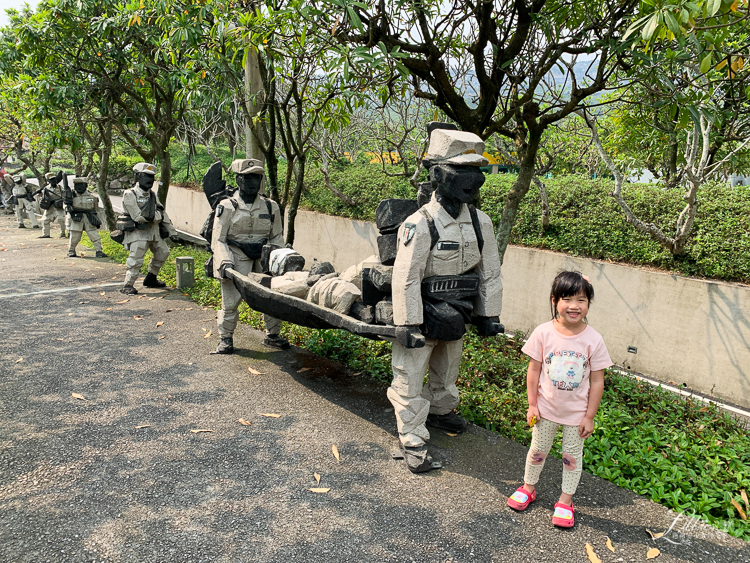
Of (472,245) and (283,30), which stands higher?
(283,30)

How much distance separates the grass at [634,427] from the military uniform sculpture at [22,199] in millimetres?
15041

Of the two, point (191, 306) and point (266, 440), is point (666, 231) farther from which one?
point (191, 306)

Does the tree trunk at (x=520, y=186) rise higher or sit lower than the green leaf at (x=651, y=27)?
lower

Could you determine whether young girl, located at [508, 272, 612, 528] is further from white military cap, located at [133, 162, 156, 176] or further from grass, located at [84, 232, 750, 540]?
white military cap, located at [133, 162, 156, 176]

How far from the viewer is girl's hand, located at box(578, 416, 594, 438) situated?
9.70 feet

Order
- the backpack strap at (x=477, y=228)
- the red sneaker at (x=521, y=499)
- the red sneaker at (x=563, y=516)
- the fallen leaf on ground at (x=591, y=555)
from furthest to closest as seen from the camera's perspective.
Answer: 1. the backpack strap at (x=477, y=228)
2. the red sneaker at (x=521, y=499)
3. the red sneaker at (x=563, y=516)
4. the fallen leaf on ground at (x=591, y=555)

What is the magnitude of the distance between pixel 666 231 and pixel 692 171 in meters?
1.21

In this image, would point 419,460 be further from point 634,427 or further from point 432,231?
point 634,427

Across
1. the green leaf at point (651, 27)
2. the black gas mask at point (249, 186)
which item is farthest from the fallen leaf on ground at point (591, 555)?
the black gas mask at point (249, 186)

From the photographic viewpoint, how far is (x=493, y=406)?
4566 mm

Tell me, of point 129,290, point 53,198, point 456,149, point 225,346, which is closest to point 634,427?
point 456,149

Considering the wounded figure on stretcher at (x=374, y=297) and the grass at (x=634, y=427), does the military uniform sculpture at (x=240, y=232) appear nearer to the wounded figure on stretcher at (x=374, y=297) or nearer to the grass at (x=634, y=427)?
the wounded figure on stretcher at (x=374, y=297)

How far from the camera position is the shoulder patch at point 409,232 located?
3.50m

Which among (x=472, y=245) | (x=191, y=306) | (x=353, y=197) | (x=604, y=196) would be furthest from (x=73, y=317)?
(x=604, y=196)
